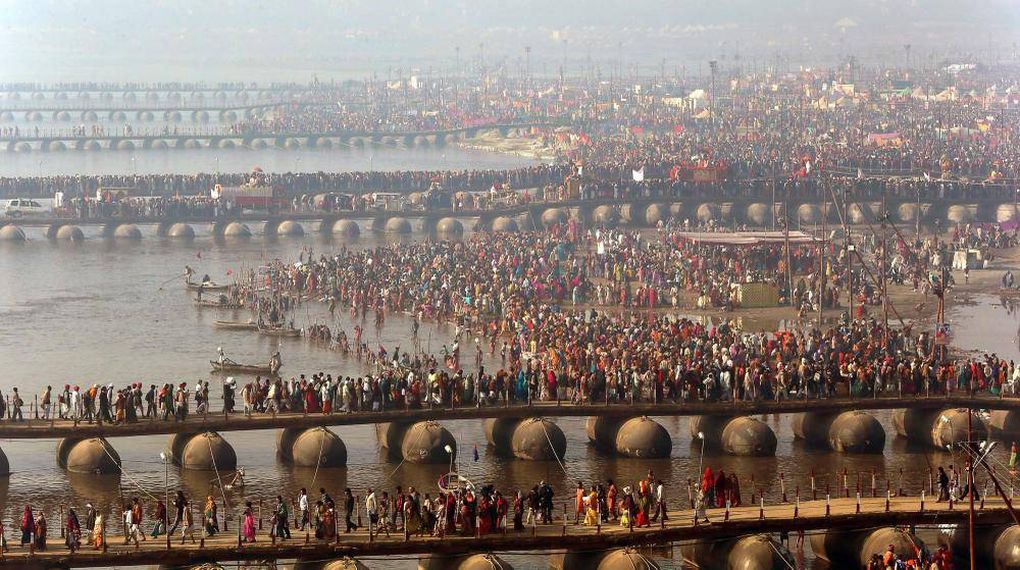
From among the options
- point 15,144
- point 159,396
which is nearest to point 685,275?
point 159,396

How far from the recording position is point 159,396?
3934 centimetres

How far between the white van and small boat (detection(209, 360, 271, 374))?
33.1 m

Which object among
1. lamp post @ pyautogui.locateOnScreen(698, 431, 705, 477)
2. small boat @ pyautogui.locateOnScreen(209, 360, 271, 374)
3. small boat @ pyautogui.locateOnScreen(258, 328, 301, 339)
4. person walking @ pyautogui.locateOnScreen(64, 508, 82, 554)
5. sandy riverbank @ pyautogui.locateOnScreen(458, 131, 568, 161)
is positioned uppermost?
person walking @ pyautogui.locateOnScreen(64, 508, 82, 554)

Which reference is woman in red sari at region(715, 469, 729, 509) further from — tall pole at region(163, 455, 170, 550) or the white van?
the white van

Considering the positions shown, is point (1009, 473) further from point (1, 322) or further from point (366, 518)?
point (1, 322)

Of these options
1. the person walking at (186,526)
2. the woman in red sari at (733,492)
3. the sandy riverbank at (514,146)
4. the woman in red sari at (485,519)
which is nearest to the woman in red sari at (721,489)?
the woman in red sari at (733,492)

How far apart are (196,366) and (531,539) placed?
2361cm

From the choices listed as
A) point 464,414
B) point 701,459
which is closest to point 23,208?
point 464,414

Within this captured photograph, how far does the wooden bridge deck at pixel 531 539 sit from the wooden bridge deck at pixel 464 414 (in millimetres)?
5921

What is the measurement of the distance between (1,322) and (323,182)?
29779mm

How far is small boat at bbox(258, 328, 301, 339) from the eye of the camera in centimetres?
5684

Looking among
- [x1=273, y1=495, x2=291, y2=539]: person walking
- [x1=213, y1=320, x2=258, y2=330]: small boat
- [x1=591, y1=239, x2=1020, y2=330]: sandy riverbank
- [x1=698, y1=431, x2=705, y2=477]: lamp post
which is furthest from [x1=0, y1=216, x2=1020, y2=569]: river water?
[x1=273, y1=495, x2=291, y2=539]: person walking

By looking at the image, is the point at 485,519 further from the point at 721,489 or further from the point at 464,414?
the point at 464,414

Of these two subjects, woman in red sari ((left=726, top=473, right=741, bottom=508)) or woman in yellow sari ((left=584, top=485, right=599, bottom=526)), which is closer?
woman in yellow sari ((left=584, top=485, right=599, bottom=526))
